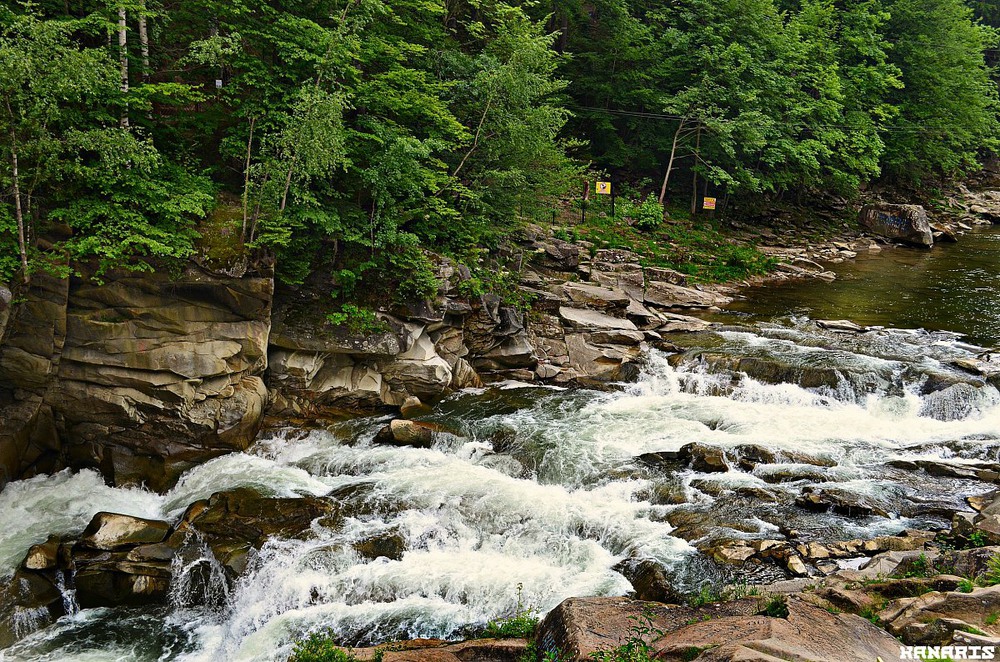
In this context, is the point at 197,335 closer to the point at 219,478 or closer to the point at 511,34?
the point at 219,478

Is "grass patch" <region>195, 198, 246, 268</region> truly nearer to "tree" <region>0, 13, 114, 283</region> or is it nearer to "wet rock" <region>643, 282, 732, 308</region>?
"tree" <region>0, 13, 114, 283</region>

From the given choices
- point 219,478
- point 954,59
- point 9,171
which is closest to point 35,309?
point 9,171

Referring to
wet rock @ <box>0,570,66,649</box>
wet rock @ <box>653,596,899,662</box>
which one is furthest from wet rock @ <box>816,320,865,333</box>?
wet rock @ <box>0,570,66,649</box>

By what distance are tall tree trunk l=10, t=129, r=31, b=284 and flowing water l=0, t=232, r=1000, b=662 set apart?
4.06 meters

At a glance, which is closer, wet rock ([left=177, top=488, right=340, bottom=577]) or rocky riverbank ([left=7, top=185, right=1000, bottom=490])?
wet rock ([left=177, top=488, right=340, bottom=577])

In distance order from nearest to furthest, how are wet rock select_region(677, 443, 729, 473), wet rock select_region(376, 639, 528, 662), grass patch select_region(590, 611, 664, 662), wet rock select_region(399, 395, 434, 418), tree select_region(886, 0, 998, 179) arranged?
1. grass patch select_region(590, 611, 664, 662)
2. wet rock select_region(376, 639, 528, 662)
3. wet rock select_region(677, 443, 729, 473)
4. wet rock select_region(399, 395, 434, 418)
5. tree select_region(886, 0, 998, 179)

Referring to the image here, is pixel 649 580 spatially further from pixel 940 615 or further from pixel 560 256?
pixel 560 256

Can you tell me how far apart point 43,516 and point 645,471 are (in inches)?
426

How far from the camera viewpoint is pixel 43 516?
11.6 m

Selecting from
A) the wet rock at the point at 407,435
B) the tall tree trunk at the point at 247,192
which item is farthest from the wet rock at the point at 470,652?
the tall tree trunk at the point at 247,192

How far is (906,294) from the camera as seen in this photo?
25.0m

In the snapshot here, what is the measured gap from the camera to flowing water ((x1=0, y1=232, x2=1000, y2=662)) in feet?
31.6

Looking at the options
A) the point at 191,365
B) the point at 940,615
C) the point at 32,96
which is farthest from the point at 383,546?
the point at 32,96

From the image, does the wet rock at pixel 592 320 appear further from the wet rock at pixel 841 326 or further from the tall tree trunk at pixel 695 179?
the tall tree trunk at pixel 695 179
